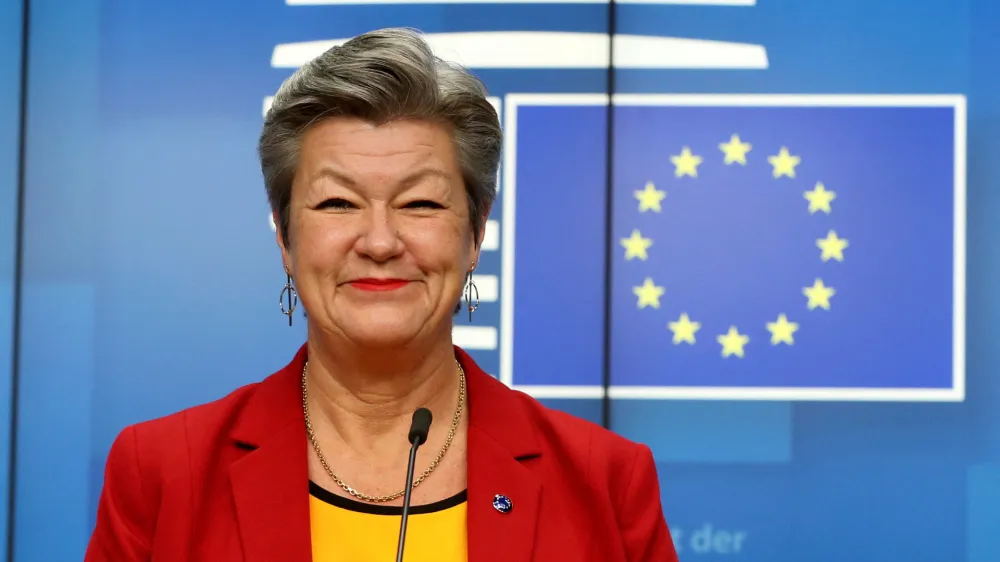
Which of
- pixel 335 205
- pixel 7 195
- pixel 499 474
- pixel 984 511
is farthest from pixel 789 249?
pixel 7 195

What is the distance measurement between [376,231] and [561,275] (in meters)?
1.37

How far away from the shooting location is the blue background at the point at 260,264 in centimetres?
263

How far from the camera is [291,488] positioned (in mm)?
1340

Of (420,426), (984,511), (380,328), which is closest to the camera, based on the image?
(420,426)

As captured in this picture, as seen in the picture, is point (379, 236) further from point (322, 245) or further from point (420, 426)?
point (420, 426)

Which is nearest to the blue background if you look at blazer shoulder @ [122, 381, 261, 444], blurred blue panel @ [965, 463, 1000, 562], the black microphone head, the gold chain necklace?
blurred blue panel @ [965, 463, 1000, 562]

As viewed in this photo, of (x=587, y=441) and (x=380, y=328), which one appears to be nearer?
(x=380, y=328)

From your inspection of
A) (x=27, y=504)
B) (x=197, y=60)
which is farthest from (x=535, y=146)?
(x=27, y=504)

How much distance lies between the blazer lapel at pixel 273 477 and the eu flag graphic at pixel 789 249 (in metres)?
1.35

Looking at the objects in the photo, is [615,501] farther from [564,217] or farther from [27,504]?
[27,504]

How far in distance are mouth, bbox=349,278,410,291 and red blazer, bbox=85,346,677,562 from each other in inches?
8.7

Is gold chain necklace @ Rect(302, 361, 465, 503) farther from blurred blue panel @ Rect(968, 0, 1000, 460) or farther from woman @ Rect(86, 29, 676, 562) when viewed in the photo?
blurred blue panel @ Rect(968, 0, 1000, 460)

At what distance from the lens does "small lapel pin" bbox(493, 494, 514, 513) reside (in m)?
1.36

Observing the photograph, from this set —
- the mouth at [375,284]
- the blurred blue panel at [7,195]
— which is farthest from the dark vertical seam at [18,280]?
the mouth at [375,284]
